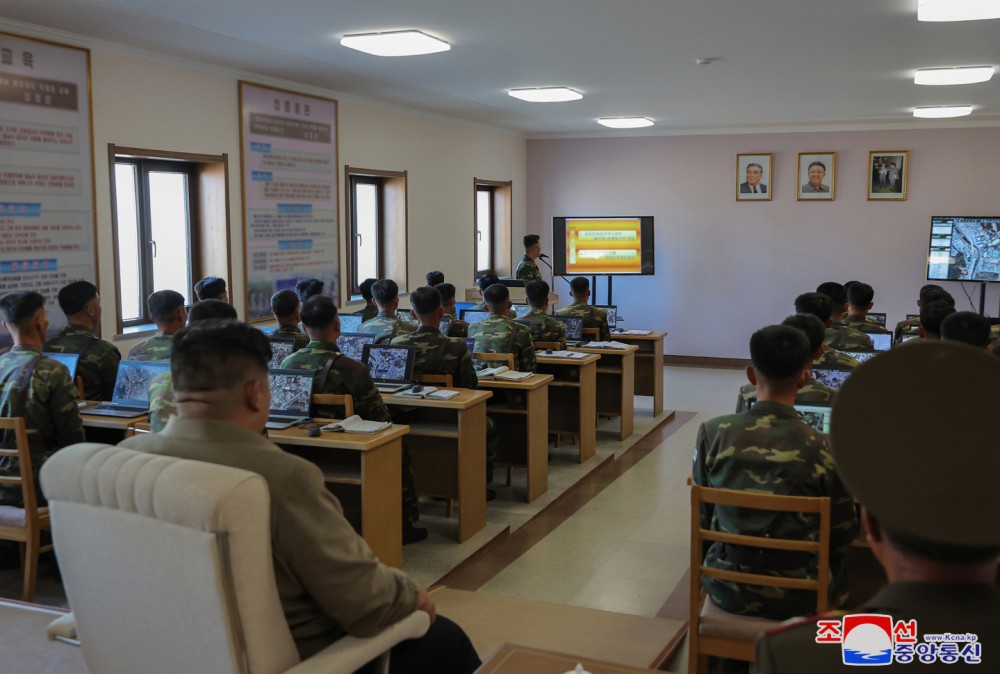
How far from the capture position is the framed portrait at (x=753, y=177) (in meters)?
10.5

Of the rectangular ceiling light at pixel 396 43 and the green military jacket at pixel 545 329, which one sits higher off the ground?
the rectangular ceiling light at pixel 396 43

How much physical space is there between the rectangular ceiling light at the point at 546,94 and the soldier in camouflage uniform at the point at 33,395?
186 inches

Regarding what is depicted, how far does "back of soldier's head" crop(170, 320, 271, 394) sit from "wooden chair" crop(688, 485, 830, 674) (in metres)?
1.29

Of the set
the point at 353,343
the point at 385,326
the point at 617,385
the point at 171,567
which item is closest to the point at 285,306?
the point at 353,343

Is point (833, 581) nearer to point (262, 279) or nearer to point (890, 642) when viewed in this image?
point (890, 642)

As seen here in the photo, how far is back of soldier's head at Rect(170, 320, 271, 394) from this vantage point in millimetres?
2035

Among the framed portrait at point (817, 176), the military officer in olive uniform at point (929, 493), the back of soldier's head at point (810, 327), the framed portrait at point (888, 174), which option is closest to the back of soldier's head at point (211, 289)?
the back of soldier's head at point (810, 327)

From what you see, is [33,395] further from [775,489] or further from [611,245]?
[611,245]

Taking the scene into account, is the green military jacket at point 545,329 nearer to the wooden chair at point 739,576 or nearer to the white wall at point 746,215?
the wooden chair at point 739,576

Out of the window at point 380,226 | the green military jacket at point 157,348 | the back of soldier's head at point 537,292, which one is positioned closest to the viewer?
the green military jacket at point 157,348

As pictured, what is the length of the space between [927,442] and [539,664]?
59.2 inches

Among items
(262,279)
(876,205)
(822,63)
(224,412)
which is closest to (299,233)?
(262,279)

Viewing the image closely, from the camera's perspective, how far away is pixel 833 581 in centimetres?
267

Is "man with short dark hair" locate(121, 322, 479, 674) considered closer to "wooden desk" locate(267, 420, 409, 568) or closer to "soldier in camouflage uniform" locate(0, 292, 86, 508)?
"wooden desk" locate(267, 420, 409, 568)
